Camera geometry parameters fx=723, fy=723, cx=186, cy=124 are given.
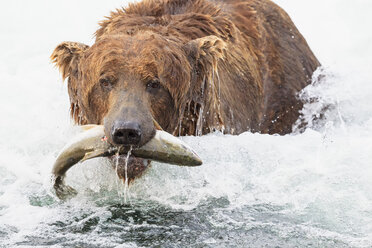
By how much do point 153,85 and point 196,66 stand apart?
570 millimetres

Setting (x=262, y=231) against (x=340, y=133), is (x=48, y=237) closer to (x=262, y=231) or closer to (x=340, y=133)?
(x=262, y=231)

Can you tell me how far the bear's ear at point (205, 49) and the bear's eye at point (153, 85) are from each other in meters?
0.47

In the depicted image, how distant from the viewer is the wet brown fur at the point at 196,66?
17.0ft

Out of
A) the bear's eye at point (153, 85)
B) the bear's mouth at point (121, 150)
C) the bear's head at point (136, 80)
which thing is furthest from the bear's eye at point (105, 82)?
the bear's mouth at point (121, 150)

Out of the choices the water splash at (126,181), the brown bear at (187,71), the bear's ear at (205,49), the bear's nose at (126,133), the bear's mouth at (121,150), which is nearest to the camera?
the bear's nose at (126,133)

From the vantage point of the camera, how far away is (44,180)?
18.3ft

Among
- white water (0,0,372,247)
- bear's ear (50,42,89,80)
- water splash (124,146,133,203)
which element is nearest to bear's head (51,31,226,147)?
bear's ear (50,42,89,80)

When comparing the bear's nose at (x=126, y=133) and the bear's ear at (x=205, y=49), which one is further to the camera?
the bear's ear at (x=205, y=49)

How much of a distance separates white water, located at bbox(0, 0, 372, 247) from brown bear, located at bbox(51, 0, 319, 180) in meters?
0.27

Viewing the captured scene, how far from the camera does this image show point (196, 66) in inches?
220

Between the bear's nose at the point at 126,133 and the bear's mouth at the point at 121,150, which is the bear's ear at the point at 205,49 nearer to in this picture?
the bear's mouth at the point at 121,150

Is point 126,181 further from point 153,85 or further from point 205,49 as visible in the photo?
point 205,49

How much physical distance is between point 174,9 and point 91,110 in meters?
Result: 1.37

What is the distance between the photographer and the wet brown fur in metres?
5.17
